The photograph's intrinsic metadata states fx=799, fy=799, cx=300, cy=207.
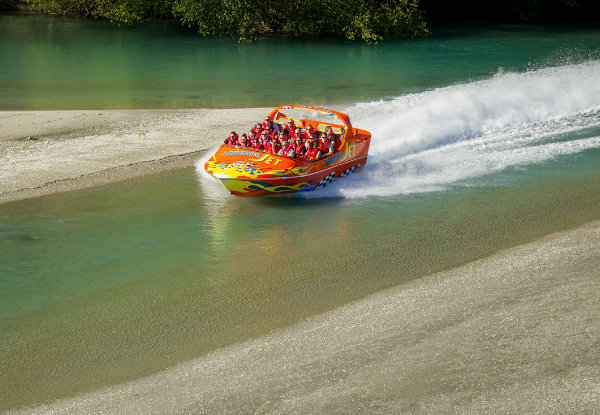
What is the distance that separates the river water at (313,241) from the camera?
37.7 ft

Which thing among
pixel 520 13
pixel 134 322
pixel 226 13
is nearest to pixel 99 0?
pixel 226 13

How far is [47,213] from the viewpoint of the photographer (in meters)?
17.5

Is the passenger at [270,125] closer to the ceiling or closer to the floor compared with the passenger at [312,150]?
closer to the ceiling

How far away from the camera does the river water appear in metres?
11.5

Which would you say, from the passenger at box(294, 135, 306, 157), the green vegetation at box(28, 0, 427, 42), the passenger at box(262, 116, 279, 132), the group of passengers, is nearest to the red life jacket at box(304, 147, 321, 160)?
the group of passengers

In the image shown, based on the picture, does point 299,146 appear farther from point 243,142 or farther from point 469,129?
point 469,129

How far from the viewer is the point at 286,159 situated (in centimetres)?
1767

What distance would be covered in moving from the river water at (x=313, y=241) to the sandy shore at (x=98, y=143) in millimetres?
858

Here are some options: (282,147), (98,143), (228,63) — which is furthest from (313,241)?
(228,63)

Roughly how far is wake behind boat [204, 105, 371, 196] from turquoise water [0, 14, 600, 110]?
950 centimetres

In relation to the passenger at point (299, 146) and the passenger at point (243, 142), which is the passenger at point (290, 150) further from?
the passenger at point (243, 142)

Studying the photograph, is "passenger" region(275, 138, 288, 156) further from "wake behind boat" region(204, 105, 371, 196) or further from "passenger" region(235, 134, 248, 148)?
"passenger" region(235, 134, 248, 148)

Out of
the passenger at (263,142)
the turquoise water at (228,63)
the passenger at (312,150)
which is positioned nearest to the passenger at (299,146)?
the passenger at (312,150)

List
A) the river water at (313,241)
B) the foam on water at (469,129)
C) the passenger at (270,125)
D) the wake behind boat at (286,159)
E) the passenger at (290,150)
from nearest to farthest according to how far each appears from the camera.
→ 1. the river water at (313,241)
2. the wake behind boat at (286,159)
3. the passenger at (290,150)
4. the passenger at (270,125)
5. the foam on water at (469,129)
